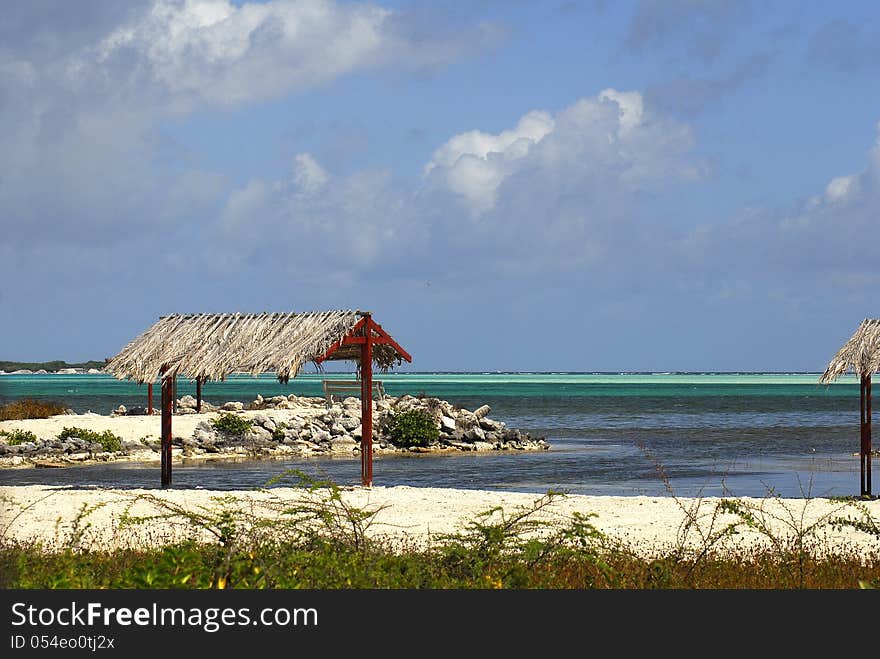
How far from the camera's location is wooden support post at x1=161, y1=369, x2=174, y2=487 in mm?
20875

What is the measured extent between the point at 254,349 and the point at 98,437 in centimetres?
1280

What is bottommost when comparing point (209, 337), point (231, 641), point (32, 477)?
point (231, 641)

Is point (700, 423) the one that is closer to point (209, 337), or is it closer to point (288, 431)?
point (288, 431)

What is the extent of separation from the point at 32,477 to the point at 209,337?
711cm

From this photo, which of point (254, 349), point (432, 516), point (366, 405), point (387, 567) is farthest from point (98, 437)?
point (387, 567)

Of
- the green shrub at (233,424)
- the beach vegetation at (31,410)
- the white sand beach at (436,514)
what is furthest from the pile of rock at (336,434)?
the white sand beach at (436,514)

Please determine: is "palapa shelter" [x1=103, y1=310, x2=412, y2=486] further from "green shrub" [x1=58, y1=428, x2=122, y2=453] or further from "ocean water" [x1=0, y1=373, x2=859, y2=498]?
"green shrub" [x1=58, y1=428, x2=122, y2=453]

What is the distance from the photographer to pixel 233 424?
3416 centimetres

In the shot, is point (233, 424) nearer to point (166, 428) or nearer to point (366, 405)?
point (166, 428)

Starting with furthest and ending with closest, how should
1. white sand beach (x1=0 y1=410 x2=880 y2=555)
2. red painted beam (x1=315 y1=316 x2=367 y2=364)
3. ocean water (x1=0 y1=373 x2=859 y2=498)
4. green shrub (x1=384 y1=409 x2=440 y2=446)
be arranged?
green shrub (x1=384 y1=409 x2=440 y2=446) → ocean water (x1=0 y1=373 x2=859 y2=498) → red painted beam (x1=315 y1=316 x2=367 y2=364) → white sand beach (x1=0 y1=410 x2=880 y2=555)

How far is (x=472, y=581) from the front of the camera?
8516 mm

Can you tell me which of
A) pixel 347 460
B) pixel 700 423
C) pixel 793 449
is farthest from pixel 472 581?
pixel 700 423

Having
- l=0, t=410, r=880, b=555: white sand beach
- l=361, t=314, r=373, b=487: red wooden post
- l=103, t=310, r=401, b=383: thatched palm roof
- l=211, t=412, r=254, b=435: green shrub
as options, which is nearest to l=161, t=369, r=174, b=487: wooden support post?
l=103, t=310, r=401, b=383: thatched palm roof

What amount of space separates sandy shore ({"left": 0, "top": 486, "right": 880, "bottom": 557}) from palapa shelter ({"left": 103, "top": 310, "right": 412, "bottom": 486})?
2085mm
